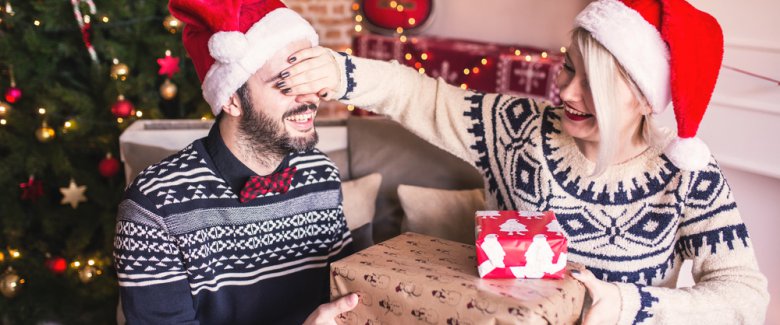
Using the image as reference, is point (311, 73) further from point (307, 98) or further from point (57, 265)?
point (57, 265)

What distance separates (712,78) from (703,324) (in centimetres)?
50

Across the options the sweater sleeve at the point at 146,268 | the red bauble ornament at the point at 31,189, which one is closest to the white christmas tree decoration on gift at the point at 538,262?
the sweater sleeve at the point at 146,268

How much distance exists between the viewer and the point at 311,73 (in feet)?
4.51

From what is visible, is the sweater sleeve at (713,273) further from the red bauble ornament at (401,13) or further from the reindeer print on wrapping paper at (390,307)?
the red bauble ornament at (401,13)

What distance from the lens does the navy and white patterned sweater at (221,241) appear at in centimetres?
138

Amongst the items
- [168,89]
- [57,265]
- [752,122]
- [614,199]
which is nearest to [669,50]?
[614,199]

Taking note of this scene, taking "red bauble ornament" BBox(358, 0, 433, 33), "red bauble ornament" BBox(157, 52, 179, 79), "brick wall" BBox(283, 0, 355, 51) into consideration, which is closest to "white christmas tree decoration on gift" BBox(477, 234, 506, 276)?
"red bauble ornament" BBox(157, 52, 179, 79)

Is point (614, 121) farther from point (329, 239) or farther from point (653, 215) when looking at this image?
point (329, 239)

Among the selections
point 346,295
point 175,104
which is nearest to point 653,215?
point 346,295

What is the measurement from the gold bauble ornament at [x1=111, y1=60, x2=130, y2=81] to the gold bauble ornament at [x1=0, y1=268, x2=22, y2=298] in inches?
35.0

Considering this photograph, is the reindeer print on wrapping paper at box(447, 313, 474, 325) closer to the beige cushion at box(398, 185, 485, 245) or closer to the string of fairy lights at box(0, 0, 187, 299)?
the beige cushion at box(398, 185, 485, 245)

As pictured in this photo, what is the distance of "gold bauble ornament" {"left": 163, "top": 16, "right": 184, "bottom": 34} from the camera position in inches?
98.9

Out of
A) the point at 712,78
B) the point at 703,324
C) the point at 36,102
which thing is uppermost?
the point at 712,78

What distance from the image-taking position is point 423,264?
118cm
